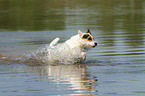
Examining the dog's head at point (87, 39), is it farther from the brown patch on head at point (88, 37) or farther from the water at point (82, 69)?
the water at point (82, 69)

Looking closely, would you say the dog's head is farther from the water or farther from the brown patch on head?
the water

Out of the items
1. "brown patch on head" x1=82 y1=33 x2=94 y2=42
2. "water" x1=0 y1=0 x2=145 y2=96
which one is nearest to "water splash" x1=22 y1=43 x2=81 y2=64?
"water" x1=0 y1=0 x2=145 y2=96

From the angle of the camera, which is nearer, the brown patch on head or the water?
the water

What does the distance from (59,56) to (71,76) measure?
2391 millimetres

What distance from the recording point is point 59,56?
1371 centimetres

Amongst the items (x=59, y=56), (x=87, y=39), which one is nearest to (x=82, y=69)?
(x=87, y=39)

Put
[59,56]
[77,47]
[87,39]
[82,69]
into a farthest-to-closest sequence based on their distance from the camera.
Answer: [59,56], [77,47], [87,39], [82,69]

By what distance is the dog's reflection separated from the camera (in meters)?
10.0

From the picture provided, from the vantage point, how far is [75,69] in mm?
12531

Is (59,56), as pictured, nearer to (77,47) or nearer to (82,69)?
(77,47)

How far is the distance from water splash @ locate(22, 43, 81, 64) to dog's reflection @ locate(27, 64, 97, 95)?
1.21ft

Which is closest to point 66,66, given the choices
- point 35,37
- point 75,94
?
point 75,94

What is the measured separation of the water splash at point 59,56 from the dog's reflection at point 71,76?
0.37m

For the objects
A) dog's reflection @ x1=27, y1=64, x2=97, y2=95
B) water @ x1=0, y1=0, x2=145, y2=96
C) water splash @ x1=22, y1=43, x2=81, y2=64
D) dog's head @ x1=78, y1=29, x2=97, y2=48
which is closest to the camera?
water @ x1=0, y1=0, x2=145, y2=96
